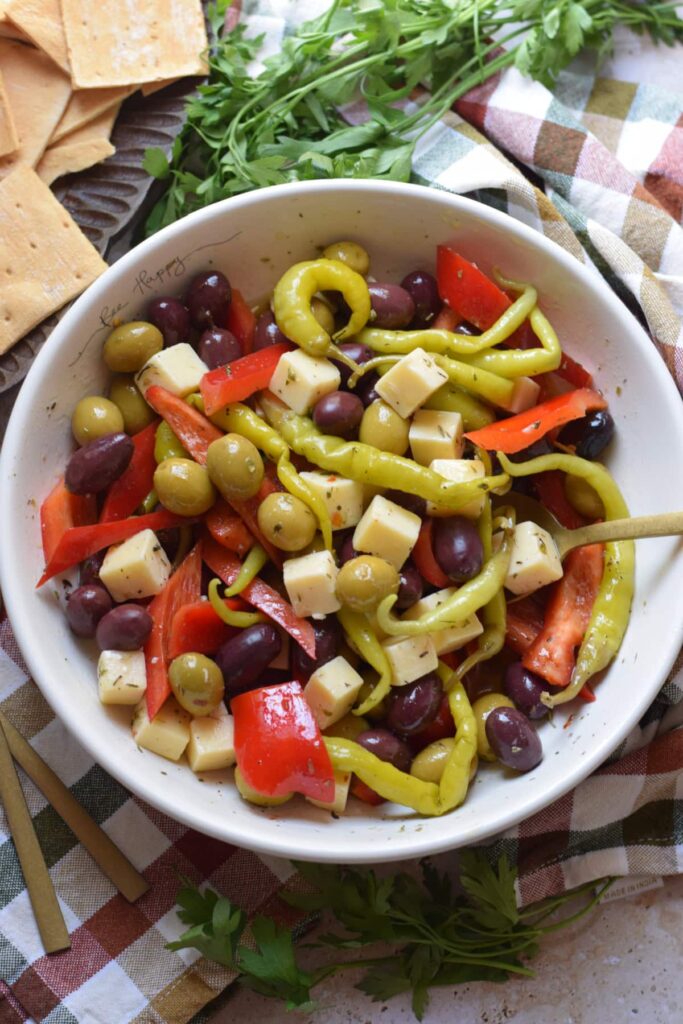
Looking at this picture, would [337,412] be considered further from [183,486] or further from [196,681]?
[196,681]

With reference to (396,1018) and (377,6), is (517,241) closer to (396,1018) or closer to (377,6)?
(377,6)

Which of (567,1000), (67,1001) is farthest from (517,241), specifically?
(67,1001)

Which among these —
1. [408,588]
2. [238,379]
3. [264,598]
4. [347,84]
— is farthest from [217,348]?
[347,84]

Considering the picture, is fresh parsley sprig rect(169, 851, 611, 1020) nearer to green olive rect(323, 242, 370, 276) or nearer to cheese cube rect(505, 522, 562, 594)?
cheese cube rect(505, 522, 562, 594)

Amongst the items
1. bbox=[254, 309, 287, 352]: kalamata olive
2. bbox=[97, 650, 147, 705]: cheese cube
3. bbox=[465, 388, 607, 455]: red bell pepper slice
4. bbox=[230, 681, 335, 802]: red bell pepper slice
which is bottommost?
bbox=[230, 681, 335, 802]: red bell pepper slice

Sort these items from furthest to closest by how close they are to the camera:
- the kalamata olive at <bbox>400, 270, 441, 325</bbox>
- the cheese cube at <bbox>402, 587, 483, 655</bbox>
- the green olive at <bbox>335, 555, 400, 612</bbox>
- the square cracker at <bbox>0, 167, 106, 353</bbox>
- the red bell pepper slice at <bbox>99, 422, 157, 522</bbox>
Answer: the square cracker at <bbox>0, 167, 106, 353</bbox>, the kalamata olive at <bbox>400, 270, 441, 325</bbox>, the red bell pepper slice at <bbox>99, 422, 157, 522</bbox>, the cheese cube at <bbox>402, 587, 483, 655</bbox>, the green olive at <bbox>335, 555, 400, 612</bbox>

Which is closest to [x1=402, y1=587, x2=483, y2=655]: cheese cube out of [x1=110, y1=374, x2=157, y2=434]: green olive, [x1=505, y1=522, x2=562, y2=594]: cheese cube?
[x1=505, y1=522, x2=562, y2=594]: cheese cube
